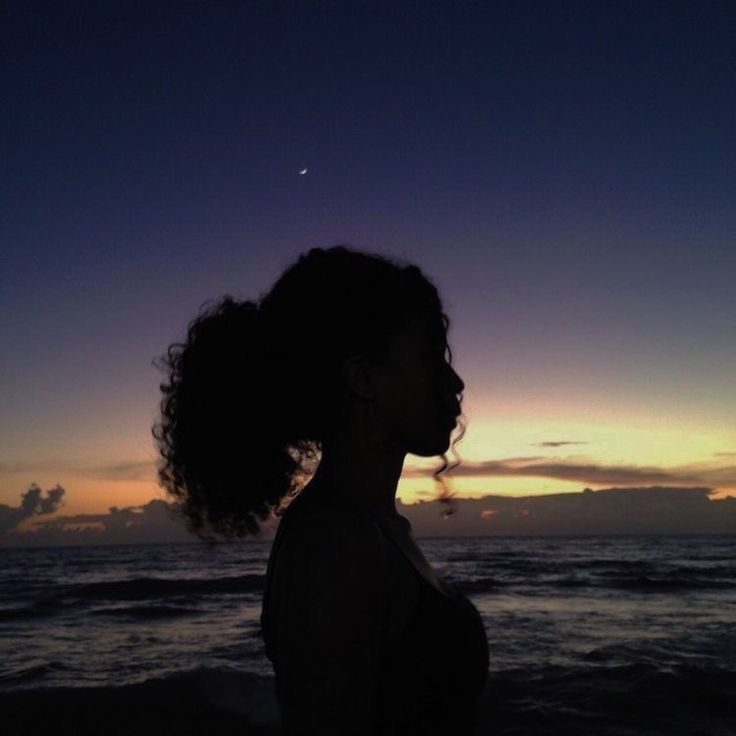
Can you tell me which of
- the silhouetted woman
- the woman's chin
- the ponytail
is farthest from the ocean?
the woman's chin

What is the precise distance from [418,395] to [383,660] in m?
0.62

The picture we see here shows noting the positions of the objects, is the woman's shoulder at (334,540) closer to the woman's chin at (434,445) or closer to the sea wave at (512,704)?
the woman's chin at (434,445)

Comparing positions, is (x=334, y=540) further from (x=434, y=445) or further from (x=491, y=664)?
(x=491, y=664)

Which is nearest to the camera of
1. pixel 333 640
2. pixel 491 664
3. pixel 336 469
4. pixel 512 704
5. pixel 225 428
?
pixel 333 640

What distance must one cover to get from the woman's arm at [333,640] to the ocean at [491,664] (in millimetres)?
1393

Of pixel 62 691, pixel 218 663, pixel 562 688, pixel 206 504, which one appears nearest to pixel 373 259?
pixel 206 504

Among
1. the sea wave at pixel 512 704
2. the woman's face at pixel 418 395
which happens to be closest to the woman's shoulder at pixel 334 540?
the woman's face at pixel 418 395

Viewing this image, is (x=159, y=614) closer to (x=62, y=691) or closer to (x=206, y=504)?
(x=62, y=691)

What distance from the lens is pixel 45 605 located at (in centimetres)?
2086

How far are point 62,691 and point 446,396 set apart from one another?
9514mm

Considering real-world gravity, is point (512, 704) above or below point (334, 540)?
below

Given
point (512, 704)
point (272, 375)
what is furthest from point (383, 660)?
point (512, 704)

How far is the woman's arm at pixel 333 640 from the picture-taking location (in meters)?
1.05

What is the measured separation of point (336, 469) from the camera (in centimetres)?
148
